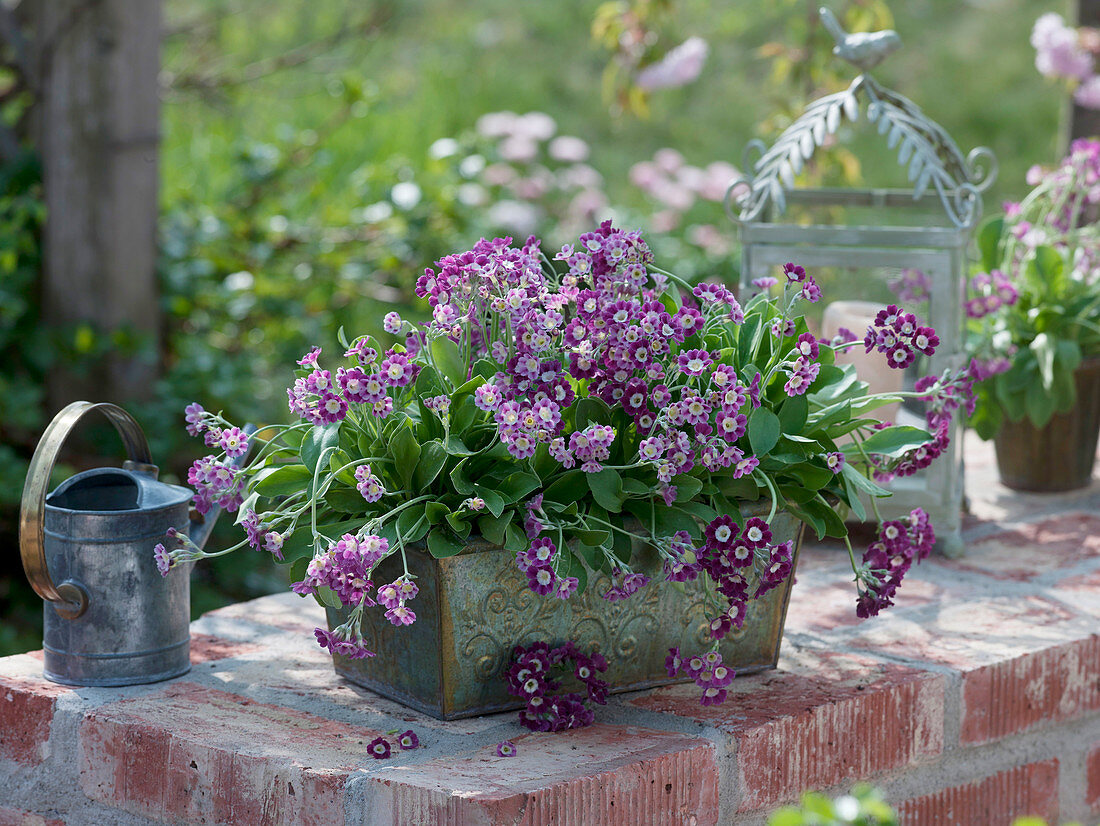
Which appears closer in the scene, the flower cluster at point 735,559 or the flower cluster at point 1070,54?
the flower cluster at point 735,559

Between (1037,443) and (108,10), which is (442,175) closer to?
(108,10)

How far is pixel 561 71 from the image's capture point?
269 inches

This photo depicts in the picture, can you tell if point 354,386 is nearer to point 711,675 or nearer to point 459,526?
point 459,526

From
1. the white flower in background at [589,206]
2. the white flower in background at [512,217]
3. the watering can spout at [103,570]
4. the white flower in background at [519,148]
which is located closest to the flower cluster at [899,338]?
the watering can spout at [103,570]

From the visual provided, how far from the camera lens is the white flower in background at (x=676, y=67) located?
9.29 ft

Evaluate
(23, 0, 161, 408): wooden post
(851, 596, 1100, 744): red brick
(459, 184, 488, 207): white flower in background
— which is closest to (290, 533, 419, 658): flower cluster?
(851, 596, 1100, 744): red brick

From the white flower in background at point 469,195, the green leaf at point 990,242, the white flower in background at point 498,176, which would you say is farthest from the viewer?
the white flower in background at point 498,176

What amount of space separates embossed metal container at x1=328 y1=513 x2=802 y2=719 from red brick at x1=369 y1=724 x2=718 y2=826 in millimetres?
71

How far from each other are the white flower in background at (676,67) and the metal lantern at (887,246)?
1.23 m

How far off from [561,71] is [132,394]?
15.9ft

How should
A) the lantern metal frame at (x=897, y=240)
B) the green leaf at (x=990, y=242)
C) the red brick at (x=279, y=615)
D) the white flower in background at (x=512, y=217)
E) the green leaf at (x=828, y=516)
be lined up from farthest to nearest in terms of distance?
1. the white flower in background at (x=512, y=217)
2. the green leaf at (x=990, y=242)
3. the lantern metal frame at (x=897, y=240)
4. the red brick at (x=279, y=615)
5. the green leaf at (x=828, y=516)

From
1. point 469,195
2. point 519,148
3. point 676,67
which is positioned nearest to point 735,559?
point 676,67

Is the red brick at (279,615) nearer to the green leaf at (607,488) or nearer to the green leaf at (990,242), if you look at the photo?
the green leaf at (607,488)

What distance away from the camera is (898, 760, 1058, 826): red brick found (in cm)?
115
